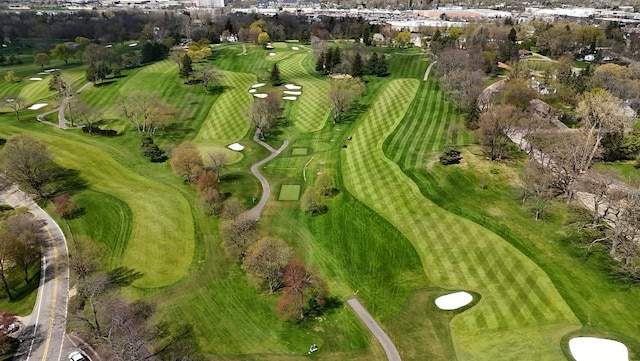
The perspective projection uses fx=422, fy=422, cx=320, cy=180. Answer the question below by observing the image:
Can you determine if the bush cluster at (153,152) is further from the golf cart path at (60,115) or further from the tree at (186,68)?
the tree at (186,68)

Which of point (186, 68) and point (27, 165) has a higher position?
point (186, 68)

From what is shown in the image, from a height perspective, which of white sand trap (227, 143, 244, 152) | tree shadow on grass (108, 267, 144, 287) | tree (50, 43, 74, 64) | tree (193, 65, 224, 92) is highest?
tree (50, 43, 74, 64)

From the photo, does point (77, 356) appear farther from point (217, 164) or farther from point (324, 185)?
point (324, 185)

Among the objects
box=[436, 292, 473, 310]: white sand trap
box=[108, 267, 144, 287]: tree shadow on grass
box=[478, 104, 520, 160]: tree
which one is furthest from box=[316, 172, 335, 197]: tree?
box=[108, 267, 144, 287]: tree shadow on grass

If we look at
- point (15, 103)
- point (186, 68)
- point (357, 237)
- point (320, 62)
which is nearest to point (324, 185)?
point (357, 237)

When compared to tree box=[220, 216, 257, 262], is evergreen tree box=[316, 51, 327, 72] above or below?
above

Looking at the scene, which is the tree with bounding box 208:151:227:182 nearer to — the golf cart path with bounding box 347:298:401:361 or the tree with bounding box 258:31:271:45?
the golf cart path with bounding box 347:298:401:361
